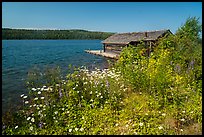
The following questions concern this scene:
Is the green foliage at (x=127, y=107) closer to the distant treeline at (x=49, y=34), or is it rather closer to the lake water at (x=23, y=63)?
the lake water at (x=23, y=63)

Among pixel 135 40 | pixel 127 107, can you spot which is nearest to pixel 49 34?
pixel 135 40

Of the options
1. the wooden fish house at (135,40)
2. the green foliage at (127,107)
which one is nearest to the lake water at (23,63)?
the green foliage at (127,107)

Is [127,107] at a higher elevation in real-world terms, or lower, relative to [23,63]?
higher

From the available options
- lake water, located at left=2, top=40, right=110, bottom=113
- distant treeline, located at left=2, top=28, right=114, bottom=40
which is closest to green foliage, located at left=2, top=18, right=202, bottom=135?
lake water, located at left=2, top=40, right=110, bottom=113

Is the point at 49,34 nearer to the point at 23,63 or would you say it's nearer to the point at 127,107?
the point at 23,63

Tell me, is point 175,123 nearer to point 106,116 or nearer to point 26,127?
point 106,116

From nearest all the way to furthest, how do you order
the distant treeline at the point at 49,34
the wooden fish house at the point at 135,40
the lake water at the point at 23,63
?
the lake water at the point at 23,63 → the wooden fish house at the point at 135,40 → the distant treeline at the point at 49,34

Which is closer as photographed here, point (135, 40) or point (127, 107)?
point (127, 107)

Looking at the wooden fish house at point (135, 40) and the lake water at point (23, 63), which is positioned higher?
the wooden fish house at point (135, 40)

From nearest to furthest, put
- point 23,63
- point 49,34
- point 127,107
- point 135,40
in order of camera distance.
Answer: point 127,107 → point 23,63 → point 135,40 → point 49,34

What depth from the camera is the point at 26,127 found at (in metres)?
Result: 4.71

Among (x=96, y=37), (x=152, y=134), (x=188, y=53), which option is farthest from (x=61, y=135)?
(x=96, y=37)

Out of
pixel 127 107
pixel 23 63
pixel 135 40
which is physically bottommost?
pixel 23 63

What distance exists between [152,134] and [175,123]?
0.71m
